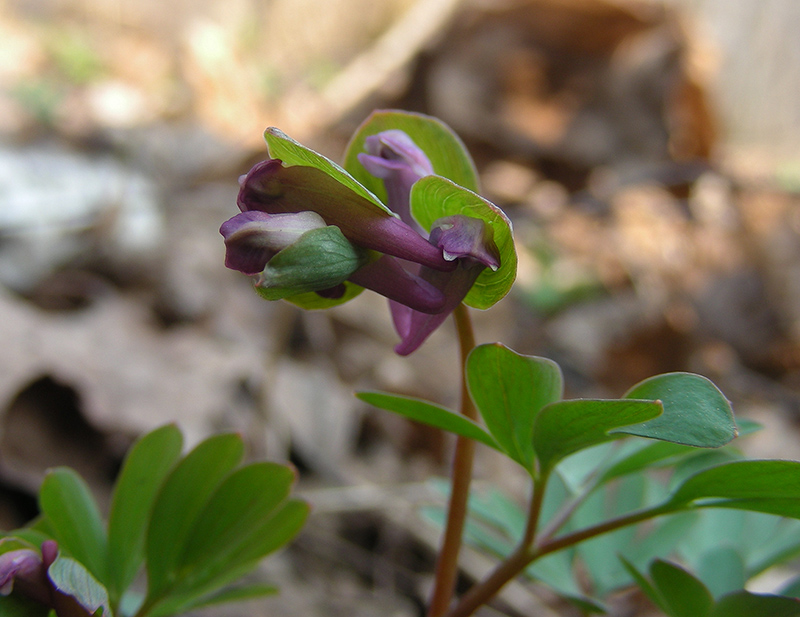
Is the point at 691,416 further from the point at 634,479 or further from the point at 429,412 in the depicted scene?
the point at 634,479

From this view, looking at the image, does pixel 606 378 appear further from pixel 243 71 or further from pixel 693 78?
pixel 243 71

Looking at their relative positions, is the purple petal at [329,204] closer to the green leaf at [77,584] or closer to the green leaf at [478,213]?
the green leaf at [478,213]

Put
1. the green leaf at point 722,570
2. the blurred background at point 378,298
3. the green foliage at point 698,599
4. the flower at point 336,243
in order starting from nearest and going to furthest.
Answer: the flower at point 336,243, the green foliage at point 698,599, the green leaf at point 722,570, the blurred background at point 378,298

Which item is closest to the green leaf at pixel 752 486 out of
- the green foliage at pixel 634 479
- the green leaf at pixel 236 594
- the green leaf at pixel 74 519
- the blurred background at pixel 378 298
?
the green foliage at pixel 634 479

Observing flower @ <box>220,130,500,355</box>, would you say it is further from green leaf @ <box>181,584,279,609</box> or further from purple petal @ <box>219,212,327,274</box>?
green leaf @ <box>181,584,279,609</box>

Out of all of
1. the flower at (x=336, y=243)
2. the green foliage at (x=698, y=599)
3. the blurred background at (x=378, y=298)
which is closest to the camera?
the flower at (x=336, y=243)

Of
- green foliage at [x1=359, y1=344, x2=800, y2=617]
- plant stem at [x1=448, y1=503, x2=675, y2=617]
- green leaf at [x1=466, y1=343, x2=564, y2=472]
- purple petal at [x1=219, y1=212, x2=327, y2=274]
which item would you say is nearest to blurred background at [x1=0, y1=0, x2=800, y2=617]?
green foliage at [x1=359, y1=344, x2=800, y2=617]
